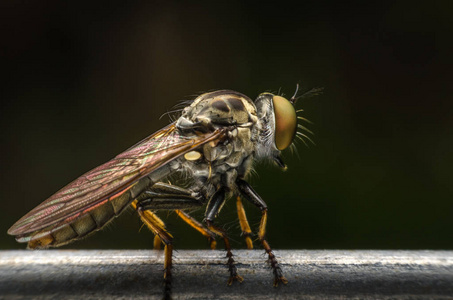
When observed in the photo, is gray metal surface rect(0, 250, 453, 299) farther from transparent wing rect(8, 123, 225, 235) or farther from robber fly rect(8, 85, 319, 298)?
robber fly rect(8, 85, 319, 298)

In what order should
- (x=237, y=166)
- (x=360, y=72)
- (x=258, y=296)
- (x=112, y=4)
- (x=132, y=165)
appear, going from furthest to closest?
(x=112, y=4), (x=360, y=72), (x=237, y=166), (x=132, y=165), (x=258, y=296)

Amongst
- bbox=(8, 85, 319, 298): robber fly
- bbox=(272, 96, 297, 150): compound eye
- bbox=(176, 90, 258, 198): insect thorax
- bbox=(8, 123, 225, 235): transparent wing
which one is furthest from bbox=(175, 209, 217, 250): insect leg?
bbox=(272, 96, 297, 150): compound eye

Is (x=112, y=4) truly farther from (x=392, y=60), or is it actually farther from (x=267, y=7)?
(x=392, y=60)

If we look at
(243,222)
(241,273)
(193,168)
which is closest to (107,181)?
(193,168)

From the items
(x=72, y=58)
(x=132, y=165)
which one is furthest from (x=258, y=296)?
(x=72, y=58)

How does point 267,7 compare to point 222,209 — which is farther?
point 267,7

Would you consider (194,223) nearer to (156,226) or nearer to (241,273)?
(156,226)

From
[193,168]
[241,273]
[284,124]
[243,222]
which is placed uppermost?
[284,124]
